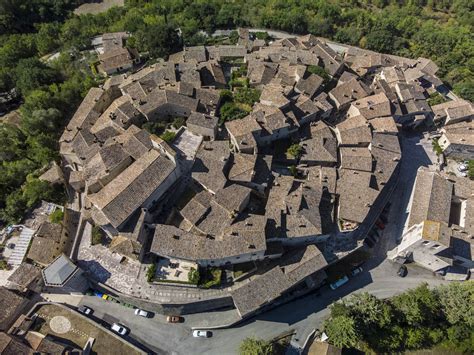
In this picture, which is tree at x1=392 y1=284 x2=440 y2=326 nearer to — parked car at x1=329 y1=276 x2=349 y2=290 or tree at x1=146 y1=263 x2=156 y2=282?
parked car at x1=329 y1=276 x2=349 y2=290

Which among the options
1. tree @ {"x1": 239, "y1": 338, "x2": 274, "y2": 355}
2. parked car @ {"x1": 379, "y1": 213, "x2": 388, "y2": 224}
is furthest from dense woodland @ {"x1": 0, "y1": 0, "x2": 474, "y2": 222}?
parked car @ {"x1": 379, "y1": 213, "x2": 388, "y2": 224}

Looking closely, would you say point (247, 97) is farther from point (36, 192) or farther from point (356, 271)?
point (36, 192)

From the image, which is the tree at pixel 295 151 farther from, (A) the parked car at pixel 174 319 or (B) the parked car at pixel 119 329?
(B) the parked car at pixel 119 329

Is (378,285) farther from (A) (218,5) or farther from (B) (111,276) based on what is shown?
(A) (218,5)

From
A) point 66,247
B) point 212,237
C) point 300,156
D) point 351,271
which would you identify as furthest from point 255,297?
point 66,247

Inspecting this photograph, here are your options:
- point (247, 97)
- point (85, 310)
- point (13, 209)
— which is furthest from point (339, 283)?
point (13, 209)

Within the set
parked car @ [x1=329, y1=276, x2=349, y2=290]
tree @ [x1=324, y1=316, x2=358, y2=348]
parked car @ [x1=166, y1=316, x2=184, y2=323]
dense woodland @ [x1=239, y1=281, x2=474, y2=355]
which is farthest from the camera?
parked car @ [x1=329, y1=276, x2=349, y2=290]
